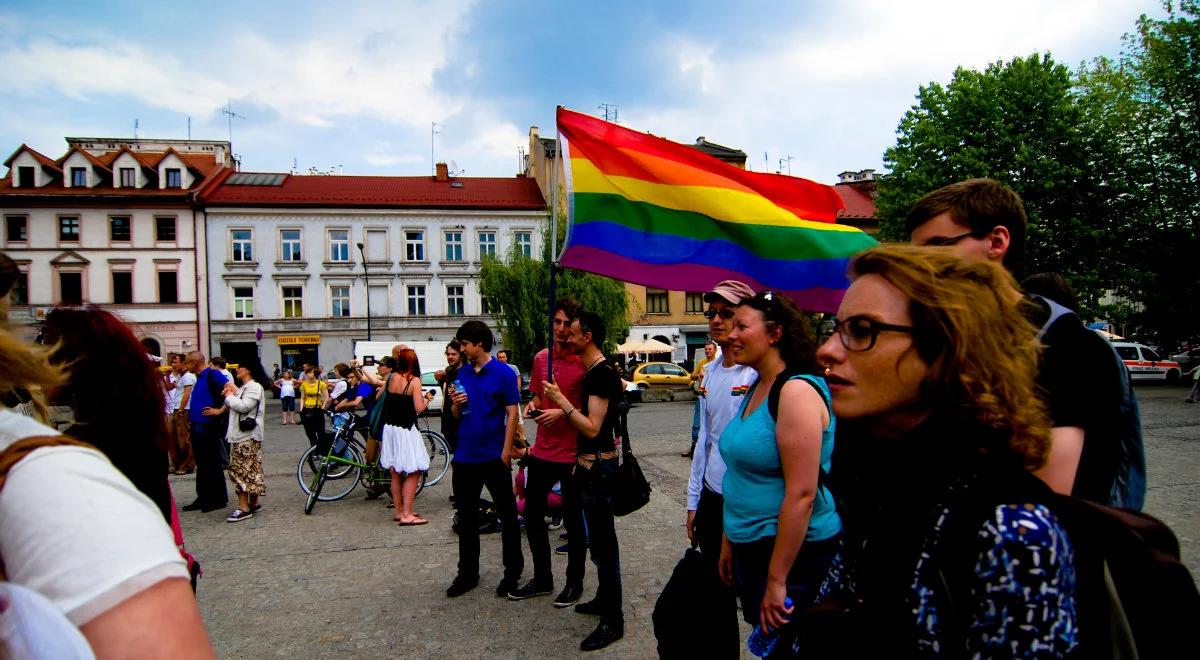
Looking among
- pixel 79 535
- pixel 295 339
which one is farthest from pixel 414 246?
pixel 79 535

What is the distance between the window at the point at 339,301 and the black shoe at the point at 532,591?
38.1 m

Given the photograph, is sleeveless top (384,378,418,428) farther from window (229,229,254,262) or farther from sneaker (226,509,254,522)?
window (229,229,254,262)

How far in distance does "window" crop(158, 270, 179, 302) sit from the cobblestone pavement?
113 feet

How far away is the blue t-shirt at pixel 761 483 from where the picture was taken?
2.62 m

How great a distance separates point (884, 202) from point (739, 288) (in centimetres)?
2539

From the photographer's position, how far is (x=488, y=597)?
4949 mm

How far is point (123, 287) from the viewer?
3919 centimetres

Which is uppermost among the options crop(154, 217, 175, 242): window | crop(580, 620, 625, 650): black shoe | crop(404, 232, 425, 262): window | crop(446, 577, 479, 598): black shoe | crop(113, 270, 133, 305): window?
crop(154, 217, 175, 242): window

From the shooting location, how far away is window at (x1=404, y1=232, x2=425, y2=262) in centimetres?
4112

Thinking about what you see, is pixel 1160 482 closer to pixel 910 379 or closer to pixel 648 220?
pixel 648 220

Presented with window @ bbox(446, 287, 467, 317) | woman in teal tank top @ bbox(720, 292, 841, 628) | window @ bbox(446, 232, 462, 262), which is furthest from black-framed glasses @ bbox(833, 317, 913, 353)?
window @ bbox(446, 232, 462, 262)

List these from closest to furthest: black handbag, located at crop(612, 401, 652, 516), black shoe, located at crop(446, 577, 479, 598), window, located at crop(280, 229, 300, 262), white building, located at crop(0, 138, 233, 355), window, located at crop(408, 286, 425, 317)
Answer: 1. black handbag, located at crop(612, 401, 652, 516)
2. black shoe, located at crop(446, 577, 479, 598)
3. white building, located at crop(0, 138, 233, 355)
4. window, located at crop(280, 229, 300, 262)
5. window, located at crop(408, 286, 425, 317)

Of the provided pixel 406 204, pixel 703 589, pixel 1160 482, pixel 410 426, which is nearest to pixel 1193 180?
pixel 1160 482

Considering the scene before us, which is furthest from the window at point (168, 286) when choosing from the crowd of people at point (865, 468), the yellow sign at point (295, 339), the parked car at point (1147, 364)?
the parked car at point (1147, 364)
